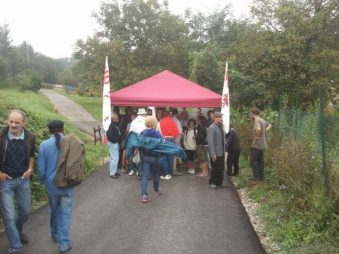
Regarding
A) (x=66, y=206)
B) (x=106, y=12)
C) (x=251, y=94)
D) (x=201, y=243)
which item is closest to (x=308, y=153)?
(x=201, y=243)

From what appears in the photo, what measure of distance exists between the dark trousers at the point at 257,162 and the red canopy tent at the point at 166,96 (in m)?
2.50

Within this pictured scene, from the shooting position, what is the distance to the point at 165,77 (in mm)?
13742

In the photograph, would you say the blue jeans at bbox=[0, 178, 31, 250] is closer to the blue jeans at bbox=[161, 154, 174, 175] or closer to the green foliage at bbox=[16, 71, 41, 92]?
the blue jeans at bbox=[161, 154, 174, 175]

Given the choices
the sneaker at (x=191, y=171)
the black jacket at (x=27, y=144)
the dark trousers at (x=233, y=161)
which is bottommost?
the sneaker at (x=191, y=171)

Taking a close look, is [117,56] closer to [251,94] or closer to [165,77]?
[251,94]

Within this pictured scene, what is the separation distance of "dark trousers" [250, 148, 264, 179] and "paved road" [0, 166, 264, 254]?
0.70 meters

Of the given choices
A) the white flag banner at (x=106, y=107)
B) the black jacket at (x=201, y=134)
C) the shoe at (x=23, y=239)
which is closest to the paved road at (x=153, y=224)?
the shoe at (x=23, y=239)

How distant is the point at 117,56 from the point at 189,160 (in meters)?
26.2

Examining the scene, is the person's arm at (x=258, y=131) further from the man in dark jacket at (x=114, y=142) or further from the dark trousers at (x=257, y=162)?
the man in dark jacket at (x=114, y=142)

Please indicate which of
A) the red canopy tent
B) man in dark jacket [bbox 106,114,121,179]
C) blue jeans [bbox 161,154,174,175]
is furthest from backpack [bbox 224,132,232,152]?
man in dark jacket [bbox 106,114,121,179]

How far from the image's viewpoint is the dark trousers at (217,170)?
10.4m

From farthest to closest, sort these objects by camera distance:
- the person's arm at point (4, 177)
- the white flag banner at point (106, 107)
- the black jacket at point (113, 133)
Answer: the black jacket at point (113, 133)
the white flag banner at point (106, 107)
the person's arm at point (4, 177)

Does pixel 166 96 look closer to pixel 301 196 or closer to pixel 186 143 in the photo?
pixel 186 143

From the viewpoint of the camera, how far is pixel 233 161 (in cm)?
1166
